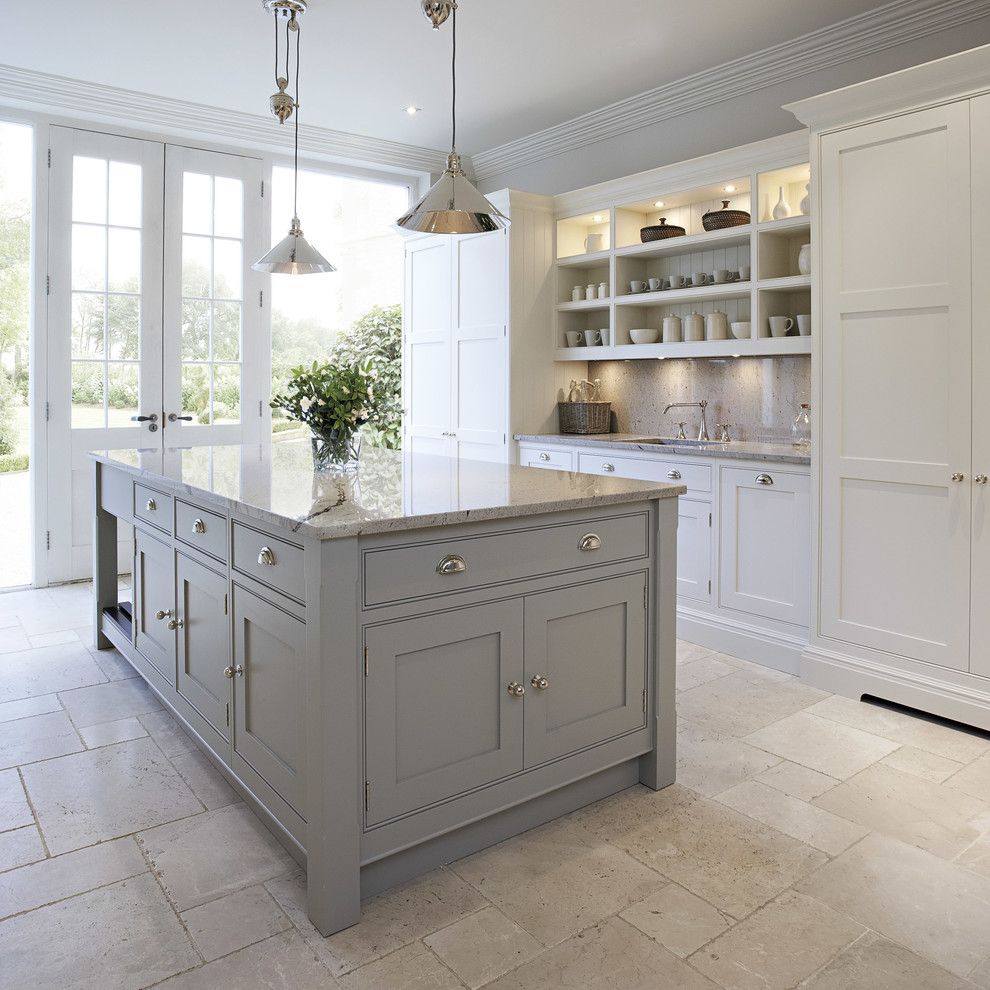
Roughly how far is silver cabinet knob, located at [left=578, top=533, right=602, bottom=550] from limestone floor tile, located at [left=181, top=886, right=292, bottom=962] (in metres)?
1.14

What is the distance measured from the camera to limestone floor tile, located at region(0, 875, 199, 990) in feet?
5.47

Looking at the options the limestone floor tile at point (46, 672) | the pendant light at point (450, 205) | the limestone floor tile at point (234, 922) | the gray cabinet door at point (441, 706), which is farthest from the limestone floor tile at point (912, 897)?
the limestone floor tile at point (46, 672)

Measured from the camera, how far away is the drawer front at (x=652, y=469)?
390 cm

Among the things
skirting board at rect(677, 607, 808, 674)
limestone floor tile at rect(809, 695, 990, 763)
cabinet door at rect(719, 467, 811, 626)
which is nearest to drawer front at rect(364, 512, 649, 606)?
limestone floor tile at rect(809, 695, 990, 763)

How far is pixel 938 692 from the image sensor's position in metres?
3.01

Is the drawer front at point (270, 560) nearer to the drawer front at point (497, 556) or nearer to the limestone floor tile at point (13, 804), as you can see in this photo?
the drawer front at point (497, 556)

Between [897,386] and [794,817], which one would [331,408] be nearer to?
[794,817]

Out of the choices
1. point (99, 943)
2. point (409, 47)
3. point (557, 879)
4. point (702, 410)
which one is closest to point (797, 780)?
point (557, 879)

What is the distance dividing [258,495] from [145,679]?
1.39 meters

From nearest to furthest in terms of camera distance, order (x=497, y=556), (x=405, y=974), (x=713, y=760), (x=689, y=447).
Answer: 1. (x=405, y=974)
2. (x=497, y=556)
3. (x=713, y=760)
4. (x=689, y=447)

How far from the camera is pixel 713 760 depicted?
271 centimetres

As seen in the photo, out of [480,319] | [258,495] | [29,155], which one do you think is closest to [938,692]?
[258,495]

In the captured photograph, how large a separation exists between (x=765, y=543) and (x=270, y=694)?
238 centimetres

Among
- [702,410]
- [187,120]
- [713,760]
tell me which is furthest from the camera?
[187,120]
